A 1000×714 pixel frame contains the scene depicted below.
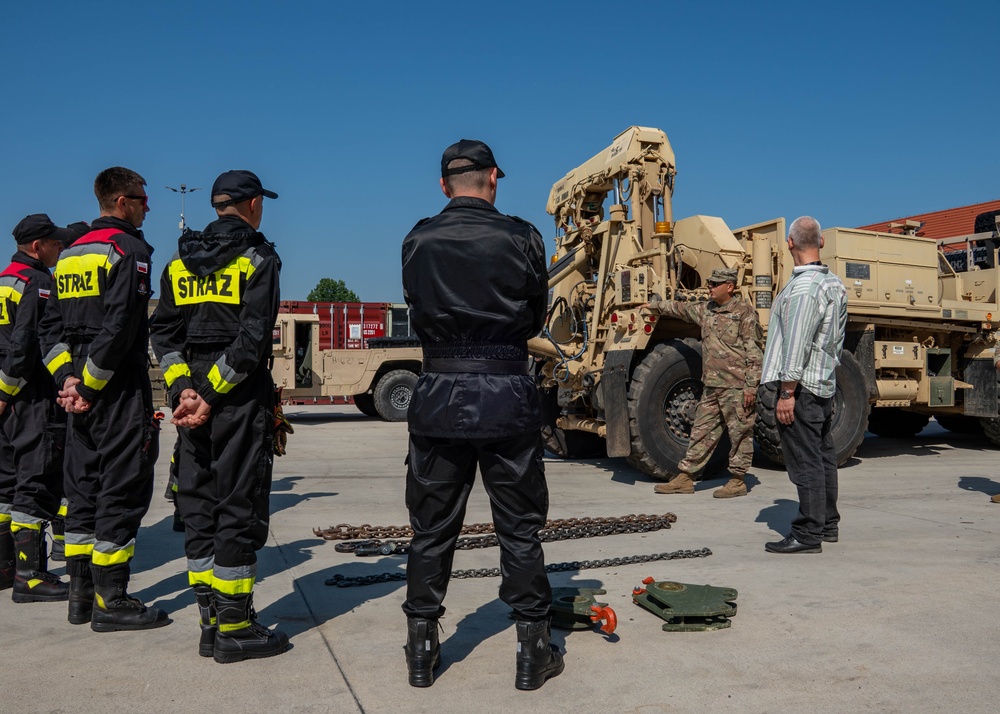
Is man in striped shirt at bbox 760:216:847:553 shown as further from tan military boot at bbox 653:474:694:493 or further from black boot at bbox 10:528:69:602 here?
black boot at bbox 10:528:69:602

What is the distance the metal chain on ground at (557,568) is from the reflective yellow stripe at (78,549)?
118cm

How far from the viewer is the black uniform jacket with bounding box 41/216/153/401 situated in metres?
3.76

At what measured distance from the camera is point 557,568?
4.60m

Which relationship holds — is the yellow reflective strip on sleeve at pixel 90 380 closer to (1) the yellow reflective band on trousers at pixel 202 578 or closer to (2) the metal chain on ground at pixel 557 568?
(1) the yellow reflective band on trousers at pixel 202 578

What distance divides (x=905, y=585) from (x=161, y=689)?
3.50 metres

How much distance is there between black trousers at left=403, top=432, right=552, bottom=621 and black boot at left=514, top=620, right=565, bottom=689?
4 centimetres

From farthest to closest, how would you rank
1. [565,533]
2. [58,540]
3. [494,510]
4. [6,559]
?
1. [565,533]
2. [58,540]
3. [6,559]
4. [494,510]

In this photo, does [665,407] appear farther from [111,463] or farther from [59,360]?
[59,360]

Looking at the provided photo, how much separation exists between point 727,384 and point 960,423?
6623mm

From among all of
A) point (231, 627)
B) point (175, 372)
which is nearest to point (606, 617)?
point (231, 627)

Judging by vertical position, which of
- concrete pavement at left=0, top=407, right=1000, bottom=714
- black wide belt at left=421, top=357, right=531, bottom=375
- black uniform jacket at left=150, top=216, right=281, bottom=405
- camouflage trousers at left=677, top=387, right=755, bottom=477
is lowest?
concrete pavement at left=0, top=407, right=1000, bottom=714

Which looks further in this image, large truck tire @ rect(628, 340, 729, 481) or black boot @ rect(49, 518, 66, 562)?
large truck tire @ rect(628, 340, 729, 481)

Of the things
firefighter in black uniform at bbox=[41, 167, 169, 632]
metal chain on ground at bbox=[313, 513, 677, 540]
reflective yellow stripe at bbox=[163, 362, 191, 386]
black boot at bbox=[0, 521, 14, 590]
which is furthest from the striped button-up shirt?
black boot at bbox=[0, 521, 14, 590]

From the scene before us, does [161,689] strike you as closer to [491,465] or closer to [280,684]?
[280,684]
